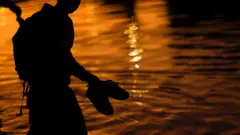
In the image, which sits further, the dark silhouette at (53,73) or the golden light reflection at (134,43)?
the golden light reflection at (134,43)

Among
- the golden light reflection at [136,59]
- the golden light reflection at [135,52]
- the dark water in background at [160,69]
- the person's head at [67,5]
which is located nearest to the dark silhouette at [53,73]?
the person's head at [67,5]

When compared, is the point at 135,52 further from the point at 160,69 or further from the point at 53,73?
the point at 53,73

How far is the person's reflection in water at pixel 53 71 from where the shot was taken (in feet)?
17.0

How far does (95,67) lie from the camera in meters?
13.8

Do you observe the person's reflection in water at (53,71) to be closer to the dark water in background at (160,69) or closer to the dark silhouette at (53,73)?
the dark silhouette at (53,73)

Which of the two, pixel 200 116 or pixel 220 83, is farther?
pixel 220 83

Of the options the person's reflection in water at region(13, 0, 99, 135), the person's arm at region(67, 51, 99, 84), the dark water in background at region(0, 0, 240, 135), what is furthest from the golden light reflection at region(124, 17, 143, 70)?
the person's arm at region(67, 51, 99, 84)

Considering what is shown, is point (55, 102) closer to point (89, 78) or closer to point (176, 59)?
point (89, 78)

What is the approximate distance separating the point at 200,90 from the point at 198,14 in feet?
40.9

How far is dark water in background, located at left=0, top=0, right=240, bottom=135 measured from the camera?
9.22 metres

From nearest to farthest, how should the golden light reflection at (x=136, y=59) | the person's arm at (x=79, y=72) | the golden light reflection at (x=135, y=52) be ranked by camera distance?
the person's arm at (x=79, y=72), the golden light reflection at (x=136, y=59), the golden light reflection at (x=135, y=52)

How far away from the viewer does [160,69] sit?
12.9m

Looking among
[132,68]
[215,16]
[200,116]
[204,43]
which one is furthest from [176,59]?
[215,16]

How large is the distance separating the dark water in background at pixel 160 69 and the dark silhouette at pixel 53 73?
3.28 m
